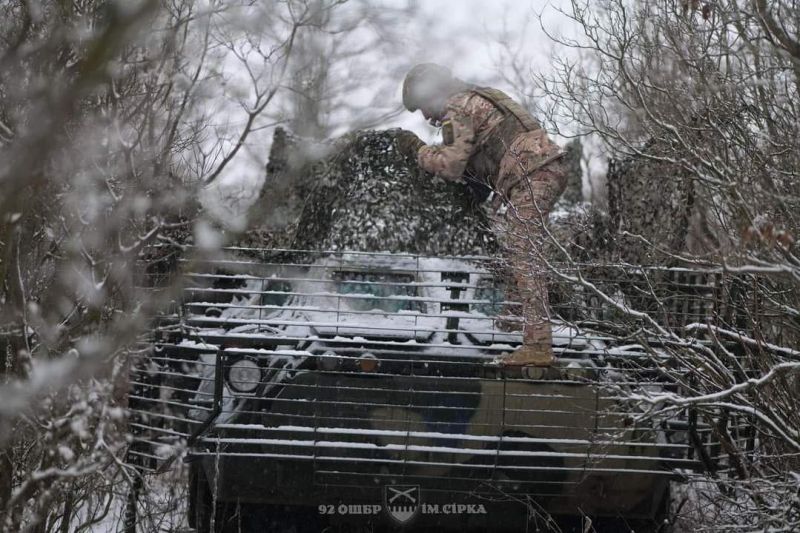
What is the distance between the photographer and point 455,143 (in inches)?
277

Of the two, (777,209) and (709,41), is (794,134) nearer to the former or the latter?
(777,209)

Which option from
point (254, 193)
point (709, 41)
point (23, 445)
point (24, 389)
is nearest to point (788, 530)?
point (709, 41)

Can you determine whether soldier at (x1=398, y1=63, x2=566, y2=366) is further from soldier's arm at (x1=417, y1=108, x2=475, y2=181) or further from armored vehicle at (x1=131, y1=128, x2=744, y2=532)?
armored vehicle at (x1=131, y1=128, x2=744, y2=532)

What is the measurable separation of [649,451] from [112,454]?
3131mm

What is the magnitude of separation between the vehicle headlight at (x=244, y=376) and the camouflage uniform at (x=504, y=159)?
147 centimetres

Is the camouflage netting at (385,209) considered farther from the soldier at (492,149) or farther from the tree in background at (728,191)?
the tree in background at (728,191)

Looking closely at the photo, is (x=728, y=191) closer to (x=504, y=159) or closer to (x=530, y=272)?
(x=530, y=272)

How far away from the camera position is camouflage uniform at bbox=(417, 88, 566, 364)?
19.9 ft

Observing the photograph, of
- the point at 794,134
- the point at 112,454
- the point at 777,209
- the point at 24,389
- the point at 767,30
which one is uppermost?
the point at 767,30

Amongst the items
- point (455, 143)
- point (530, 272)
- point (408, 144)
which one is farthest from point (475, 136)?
point (530, 272)

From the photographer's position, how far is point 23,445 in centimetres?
539

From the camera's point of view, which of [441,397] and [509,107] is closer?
[441,397]

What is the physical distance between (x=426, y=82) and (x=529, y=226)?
1851mm

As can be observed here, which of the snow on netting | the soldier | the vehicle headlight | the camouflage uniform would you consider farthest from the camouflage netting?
the vehicle headlight
